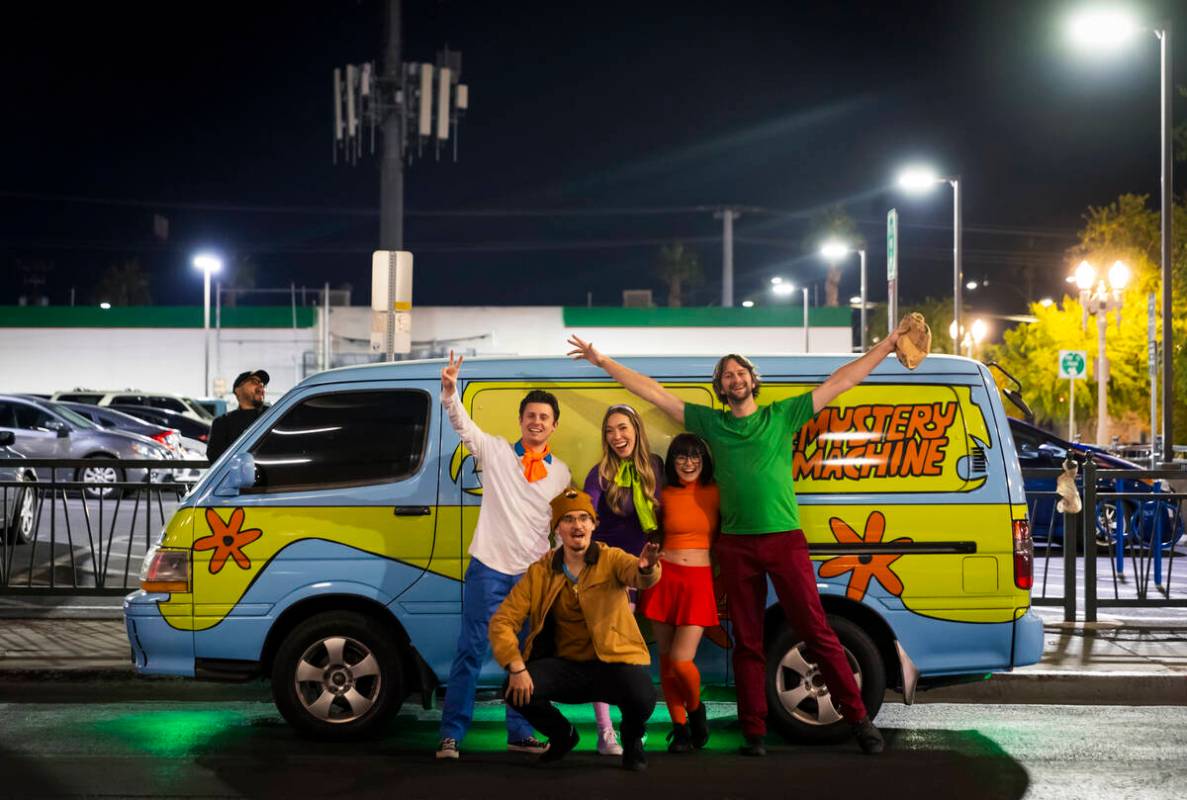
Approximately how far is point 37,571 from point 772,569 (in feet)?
27.0

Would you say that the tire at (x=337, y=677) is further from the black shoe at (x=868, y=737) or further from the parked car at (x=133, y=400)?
A: the parked car at (x=133, y=400)

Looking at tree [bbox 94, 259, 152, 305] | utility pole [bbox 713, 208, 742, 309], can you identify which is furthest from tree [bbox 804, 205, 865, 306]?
tree [bbox 94, 259, 152, 305]

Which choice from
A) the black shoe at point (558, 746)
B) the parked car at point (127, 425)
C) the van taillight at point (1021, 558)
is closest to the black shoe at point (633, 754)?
the black shoe at point (558, 746)

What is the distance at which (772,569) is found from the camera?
6.64 metres

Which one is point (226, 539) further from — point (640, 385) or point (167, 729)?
point (640, 385)

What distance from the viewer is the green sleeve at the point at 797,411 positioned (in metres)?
6.76

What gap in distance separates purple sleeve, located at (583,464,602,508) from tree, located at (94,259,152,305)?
102349 millimetres

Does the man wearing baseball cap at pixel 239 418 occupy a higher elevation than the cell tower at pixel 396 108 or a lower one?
lower

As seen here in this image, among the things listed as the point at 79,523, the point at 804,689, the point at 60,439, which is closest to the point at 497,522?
the point at 804,689

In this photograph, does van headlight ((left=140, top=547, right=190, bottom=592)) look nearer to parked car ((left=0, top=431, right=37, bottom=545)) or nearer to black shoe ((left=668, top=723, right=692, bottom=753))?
black shoe ((left=668, top=723, right=692, bottom=753))

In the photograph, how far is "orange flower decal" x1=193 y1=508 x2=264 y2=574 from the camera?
7.07 metres

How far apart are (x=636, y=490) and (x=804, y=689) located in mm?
1447

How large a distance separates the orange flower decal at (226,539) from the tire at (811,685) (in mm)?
2773

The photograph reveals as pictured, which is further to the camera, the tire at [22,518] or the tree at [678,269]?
the tree at [678,269]
